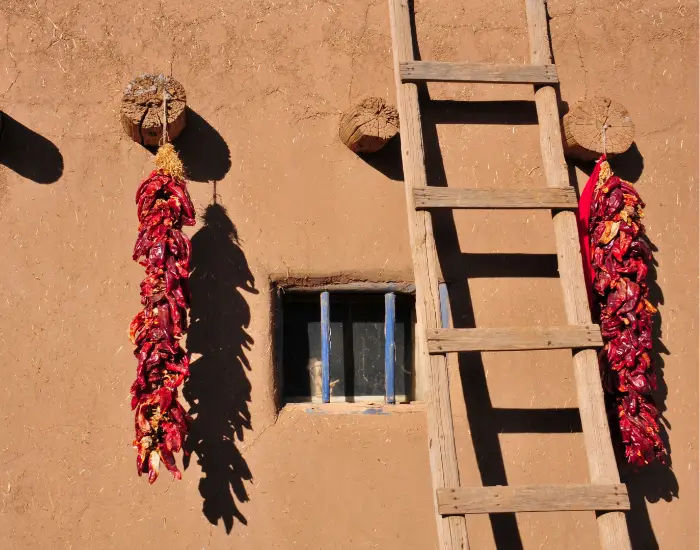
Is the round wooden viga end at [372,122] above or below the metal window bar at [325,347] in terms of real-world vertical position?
above

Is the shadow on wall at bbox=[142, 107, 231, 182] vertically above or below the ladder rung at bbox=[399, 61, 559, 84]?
below

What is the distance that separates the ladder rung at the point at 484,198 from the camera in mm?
3580

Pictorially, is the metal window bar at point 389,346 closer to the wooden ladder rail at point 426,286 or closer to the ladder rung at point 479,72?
the wooden ladder rail at point 426,286

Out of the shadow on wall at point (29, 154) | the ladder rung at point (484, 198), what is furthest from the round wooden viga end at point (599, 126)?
the shadow on wall at point (29, 154)

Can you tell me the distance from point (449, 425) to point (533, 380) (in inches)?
27.6

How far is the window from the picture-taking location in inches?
158

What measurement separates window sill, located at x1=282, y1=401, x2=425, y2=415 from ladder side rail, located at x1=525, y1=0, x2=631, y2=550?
0.73 m

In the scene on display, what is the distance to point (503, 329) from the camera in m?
3.44

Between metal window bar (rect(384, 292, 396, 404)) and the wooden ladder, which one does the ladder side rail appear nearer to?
the wooden ladder

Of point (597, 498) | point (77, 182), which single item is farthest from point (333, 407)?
point (77, 182)

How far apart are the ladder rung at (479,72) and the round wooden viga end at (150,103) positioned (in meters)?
0.91

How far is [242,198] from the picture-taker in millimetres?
3900

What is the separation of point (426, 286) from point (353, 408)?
67 centimetres

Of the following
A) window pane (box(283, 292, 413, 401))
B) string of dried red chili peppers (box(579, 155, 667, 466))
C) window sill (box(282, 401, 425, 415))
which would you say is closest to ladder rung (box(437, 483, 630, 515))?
string of dried red chili peppers (box(579, 155, 667, 466))
